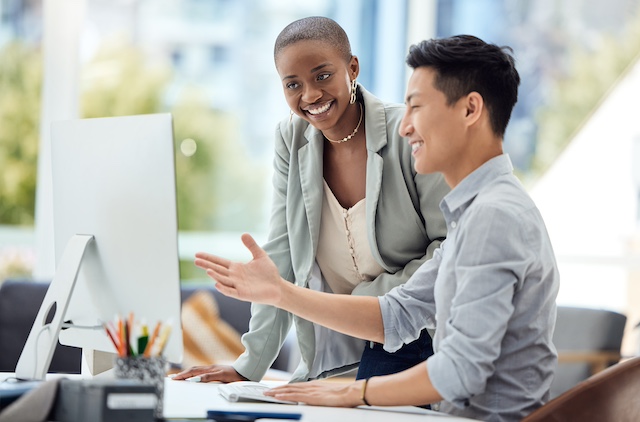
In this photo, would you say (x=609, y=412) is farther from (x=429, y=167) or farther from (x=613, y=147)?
(x=613, y=147)

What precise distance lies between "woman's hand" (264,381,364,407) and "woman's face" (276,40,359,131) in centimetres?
72

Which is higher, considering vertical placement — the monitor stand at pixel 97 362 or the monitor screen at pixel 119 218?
the monitor screen at pixel 119 218

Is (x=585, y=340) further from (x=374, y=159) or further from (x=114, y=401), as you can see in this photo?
(x=114, y=401)

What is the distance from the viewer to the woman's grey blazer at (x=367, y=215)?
209 cm

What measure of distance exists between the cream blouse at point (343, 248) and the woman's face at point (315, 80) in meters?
0.20

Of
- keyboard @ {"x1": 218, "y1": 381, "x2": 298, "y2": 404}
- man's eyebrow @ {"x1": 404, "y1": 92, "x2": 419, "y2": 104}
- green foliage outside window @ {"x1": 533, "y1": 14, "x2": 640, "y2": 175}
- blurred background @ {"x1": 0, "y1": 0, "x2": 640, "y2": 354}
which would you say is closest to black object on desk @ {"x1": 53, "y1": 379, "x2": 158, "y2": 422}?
keyboard @ {"x1": 218, "y1": 381, "x2": 298, "y2": 404}

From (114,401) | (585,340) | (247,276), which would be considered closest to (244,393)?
(247,276)

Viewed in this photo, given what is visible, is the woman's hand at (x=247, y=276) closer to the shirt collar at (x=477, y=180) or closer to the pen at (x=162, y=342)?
the pen at (x=162, y=342)

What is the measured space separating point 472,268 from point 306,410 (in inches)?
16.1

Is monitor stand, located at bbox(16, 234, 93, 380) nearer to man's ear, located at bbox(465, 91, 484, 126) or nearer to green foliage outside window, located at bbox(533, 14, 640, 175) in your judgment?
man's ear, located at bbox(465, 91, 484, 126)

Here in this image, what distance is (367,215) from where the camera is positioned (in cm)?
210

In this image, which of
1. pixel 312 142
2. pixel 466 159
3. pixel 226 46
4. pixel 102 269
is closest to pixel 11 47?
pixel 226 46

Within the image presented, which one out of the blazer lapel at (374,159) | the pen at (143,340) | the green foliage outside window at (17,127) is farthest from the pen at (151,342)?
the green foliage outside window at (17,127)

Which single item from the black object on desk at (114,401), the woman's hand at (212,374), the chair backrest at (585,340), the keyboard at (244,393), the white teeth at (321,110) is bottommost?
the chair backrest at (585,340)
